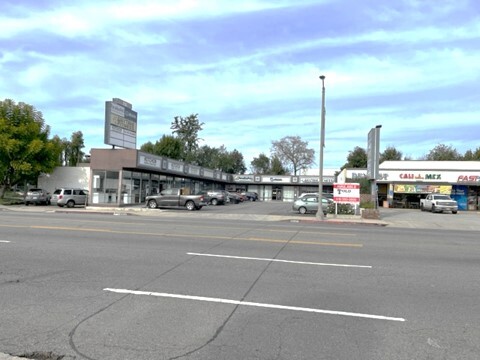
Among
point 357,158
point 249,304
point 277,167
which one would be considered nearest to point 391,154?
point 357,158

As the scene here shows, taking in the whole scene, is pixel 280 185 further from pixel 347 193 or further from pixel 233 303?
pixel 233 303

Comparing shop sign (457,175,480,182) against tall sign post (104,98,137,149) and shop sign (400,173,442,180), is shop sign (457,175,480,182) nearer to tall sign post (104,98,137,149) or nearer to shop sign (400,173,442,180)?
shop sign (400,173,442,180)

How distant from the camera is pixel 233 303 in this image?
20.2 feet

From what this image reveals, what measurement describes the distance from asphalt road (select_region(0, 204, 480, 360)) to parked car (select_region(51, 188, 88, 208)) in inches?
1026

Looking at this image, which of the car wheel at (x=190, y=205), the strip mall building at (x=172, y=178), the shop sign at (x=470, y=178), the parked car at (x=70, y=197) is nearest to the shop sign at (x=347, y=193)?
the car wheel at (x=190, y=205)

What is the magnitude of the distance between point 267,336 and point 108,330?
1813 mm

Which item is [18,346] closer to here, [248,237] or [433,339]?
[433,339]

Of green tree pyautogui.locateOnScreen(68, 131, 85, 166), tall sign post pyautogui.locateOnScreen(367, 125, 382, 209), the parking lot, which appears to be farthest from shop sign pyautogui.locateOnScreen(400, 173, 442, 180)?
green tree pyautogui.locateOnScreen(68, 131, 85, 166)

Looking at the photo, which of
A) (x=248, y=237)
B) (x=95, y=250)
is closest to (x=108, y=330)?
(x=95, y=250)

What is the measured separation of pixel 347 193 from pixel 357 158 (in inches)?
2495

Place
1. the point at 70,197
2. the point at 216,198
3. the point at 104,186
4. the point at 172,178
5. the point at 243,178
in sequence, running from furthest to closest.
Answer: the point at 243,178 < the point at 172,178 < the point at 216,198 < the point at 104,186 < the point at 70,197

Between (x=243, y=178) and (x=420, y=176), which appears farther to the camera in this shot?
(x=243, y=178)

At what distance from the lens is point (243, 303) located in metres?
A: 6.16

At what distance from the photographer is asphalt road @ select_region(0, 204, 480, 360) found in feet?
15.0
